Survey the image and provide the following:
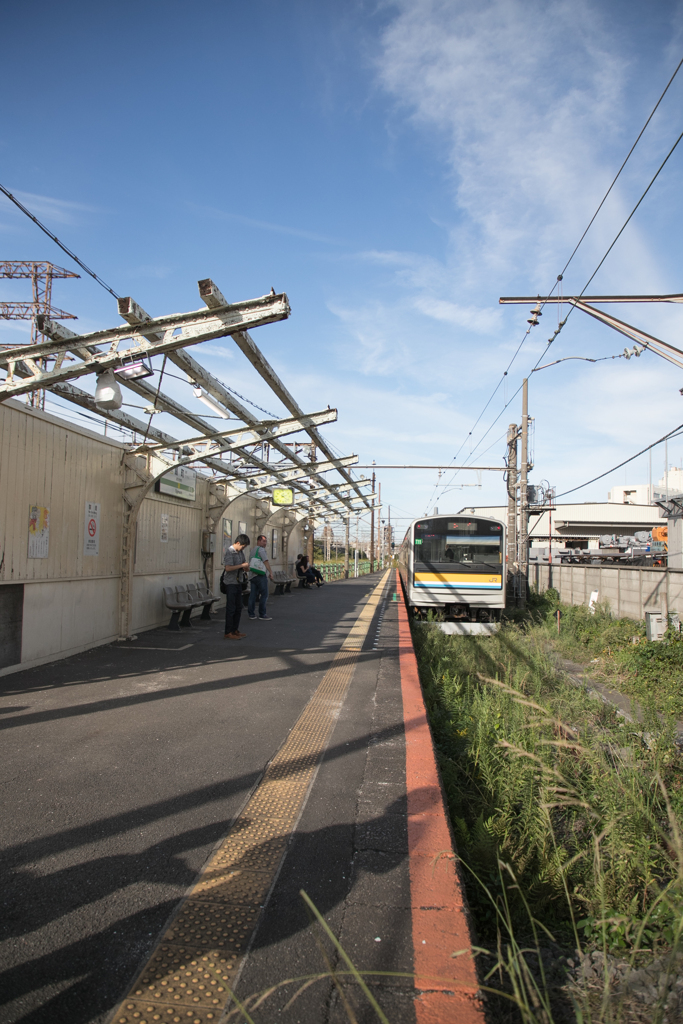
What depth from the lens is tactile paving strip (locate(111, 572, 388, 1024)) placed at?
1.89 metres

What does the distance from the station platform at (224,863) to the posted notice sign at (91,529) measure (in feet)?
9.08

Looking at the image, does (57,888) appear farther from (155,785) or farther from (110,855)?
(155,785)

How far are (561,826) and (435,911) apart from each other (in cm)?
176

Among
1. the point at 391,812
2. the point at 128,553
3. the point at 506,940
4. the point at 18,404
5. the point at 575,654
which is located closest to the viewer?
the point at 506,940

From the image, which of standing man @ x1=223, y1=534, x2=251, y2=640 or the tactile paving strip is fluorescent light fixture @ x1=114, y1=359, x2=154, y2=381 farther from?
the tactile paving strip

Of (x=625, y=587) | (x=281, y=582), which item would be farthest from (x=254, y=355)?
(x=281, y=582)

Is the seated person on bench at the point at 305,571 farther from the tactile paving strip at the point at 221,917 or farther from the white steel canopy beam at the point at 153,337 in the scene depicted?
the tactile paving strip at the point at 221,917

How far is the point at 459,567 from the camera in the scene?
13781 millimetres

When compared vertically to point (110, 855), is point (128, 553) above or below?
above

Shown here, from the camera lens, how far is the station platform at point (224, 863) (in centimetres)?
195

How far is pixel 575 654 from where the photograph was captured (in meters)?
11.8

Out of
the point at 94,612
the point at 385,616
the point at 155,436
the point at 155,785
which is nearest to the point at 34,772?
the point at 155,785

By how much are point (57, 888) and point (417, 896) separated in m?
1.52

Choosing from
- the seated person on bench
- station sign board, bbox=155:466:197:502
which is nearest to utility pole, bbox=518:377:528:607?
the seated person on bench
